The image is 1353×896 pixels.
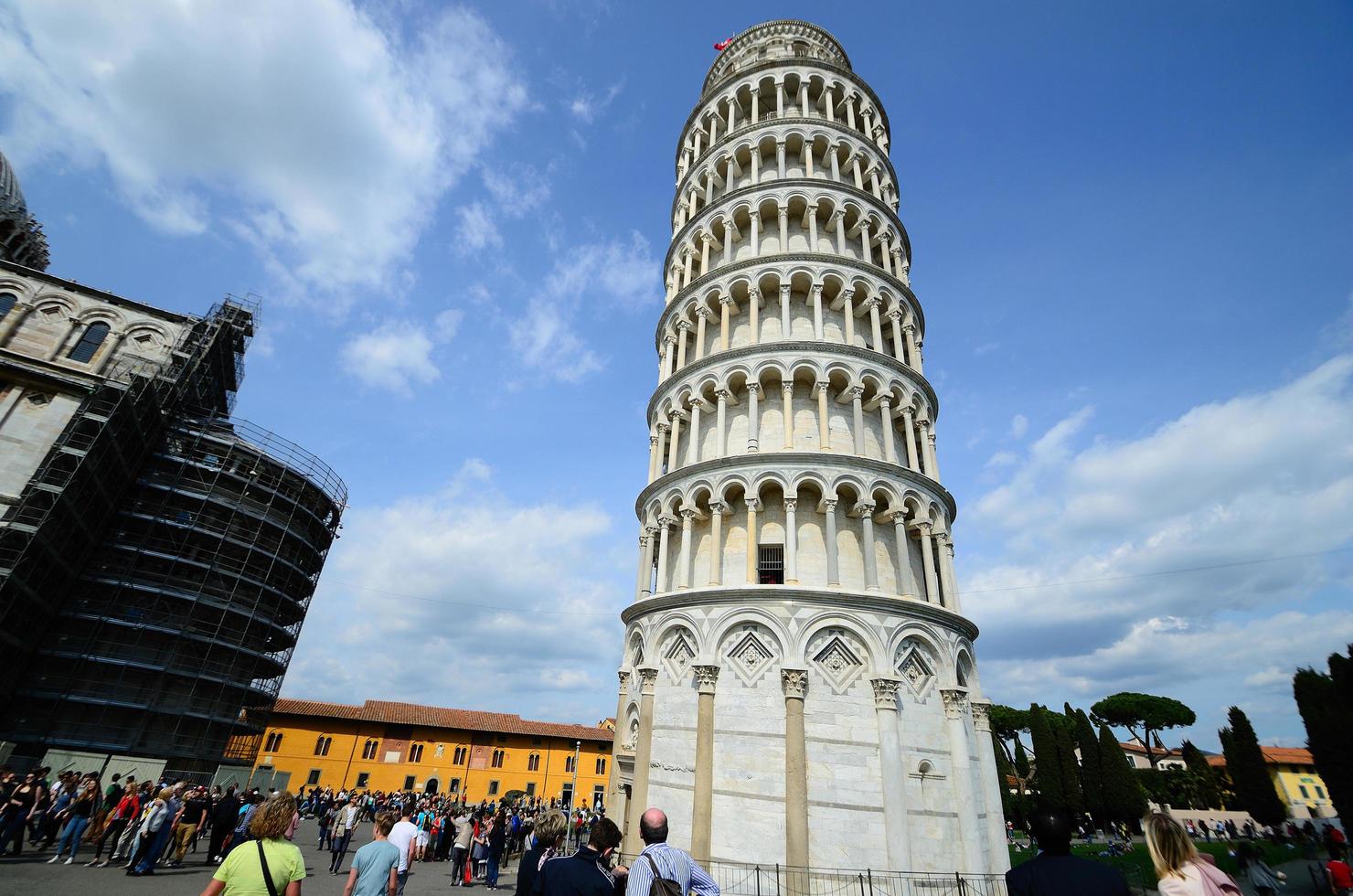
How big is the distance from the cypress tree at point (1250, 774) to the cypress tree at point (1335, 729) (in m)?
28.6

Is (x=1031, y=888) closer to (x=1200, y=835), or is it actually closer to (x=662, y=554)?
(x=662, y=554)

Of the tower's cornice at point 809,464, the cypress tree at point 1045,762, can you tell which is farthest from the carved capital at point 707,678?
the cypress tree at point 1045,762

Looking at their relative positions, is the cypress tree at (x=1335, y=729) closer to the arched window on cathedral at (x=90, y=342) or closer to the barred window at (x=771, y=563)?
the barred window at (x=771, y=563)

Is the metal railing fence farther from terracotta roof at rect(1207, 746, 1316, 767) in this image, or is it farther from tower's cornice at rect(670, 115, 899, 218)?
terracotta roof at rect(1207, 746, 1316, 767)

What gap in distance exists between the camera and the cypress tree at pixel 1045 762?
45406mm

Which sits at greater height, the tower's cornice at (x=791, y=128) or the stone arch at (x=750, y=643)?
the tower's cornice at (x=791, y=128)

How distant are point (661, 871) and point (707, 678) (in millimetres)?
12745

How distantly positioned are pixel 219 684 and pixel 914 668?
97.7 ft

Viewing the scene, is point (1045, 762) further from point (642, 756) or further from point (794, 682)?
point (642, 756)

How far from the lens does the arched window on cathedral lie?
104 ft

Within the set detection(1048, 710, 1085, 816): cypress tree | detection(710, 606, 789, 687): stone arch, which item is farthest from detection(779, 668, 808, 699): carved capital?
detection(1048, 710, 1085, 816): cypress tree

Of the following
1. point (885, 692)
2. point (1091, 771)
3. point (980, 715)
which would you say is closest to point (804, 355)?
point (885, 692)

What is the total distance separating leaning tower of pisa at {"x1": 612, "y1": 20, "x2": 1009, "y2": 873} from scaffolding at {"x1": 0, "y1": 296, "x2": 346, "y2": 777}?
20968mm

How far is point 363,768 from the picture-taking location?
51219 millimetres
